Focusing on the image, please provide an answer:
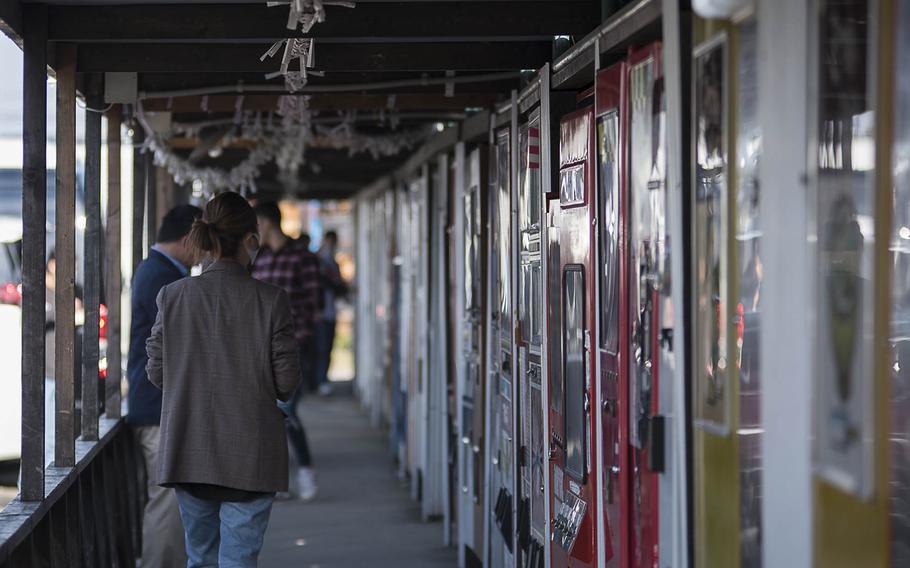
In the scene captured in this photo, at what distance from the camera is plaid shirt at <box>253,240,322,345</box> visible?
30.2ft

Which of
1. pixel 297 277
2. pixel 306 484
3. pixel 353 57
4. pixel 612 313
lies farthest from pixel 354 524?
pixel 612 313

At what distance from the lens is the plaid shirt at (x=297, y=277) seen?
9.22 m

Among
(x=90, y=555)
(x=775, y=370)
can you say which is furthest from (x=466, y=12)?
(x=90, y=555)

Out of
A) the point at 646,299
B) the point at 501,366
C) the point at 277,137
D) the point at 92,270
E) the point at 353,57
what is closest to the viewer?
the point at 646,299

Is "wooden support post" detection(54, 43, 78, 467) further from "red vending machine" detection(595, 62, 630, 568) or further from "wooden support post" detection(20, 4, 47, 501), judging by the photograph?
"red vending machine" detection(595, 62, 630, 568)

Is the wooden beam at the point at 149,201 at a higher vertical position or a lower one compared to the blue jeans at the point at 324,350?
higher

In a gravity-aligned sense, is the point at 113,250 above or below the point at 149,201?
below

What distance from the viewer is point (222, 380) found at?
4.29m

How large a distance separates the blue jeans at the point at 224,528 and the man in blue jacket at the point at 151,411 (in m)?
1.34

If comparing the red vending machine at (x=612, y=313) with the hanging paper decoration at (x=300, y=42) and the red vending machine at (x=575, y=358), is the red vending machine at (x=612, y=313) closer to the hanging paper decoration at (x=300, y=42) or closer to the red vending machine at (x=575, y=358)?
the red vending machine at (x=575, y=358)

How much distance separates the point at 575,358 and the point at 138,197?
3630 millimetres

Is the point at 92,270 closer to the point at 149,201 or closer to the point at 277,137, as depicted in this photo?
the point at 149,201

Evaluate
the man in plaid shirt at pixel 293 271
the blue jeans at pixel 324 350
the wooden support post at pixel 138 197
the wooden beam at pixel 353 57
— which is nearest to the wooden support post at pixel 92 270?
the wooden beam at pixel 353 57

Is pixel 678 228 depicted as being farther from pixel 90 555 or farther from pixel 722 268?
pixel 90 555
